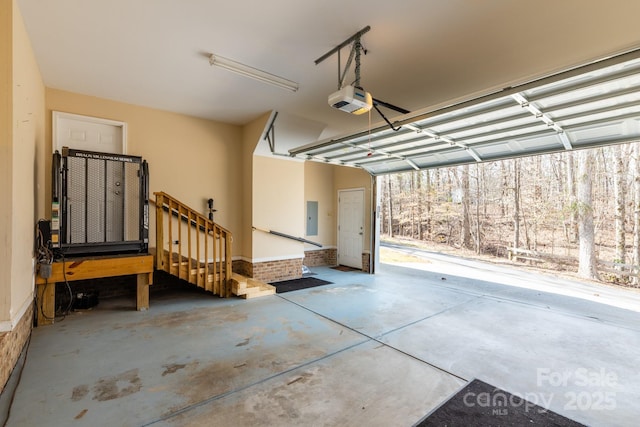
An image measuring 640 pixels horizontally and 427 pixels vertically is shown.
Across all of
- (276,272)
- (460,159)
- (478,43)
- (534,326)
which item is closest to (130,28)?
(478,43)

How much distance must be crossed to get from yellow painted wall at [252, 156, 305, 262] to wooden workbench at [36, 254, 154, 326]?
2.15 meters

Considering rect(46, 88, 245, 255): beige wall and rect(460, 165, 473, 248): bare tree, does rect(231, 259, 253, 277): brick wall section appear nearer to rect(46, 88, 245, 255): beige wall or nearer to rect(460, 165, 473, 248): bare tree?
rect(46, 88, 245, 255): beige wall

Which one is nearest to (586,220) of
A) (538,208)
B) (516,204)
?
(538,208)

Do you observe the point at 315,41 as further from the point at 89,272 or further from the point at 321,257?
the point at 321,257

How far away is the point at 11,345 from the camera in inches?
99.4

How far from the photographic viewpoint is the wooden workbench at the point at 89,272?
3.66m

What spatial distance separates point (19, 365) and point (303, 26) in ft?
14.2

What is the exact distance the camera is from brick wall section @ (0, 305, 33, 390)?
2287mm

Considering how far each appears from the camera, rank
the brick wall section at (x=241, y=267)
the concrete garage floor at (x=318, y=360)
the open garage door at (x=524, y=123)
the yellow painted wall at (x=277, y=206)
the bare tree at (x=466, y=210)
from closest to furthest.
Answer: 1. the concrete garage floor at (x=318, y=360)
2. the open garage door at (x=524, y=123)
3. the yellow painted wall at (x=277, y=206)
4. the brick wall section at (x=241, y=267)
5. the bare tree at (x=466, y=210)

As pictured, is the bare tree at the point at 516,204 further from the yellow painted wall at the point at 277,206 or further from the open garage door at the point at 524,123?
the yellow painted wall at the point at 277,206

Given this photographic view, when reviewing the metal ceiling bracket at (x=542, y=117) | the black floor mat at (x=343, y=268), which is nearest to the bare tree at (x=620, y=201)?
the metal ceiling bracket at (x=542, y=117)

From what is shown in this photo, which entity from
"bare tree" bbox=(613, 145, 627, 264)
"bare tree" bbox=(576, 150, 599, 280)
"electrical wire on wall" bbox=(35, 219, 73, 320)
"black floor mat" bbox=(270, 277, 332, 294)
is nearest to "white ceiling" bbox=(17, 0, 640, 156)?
"electrical wire on wall" bbox=(35, 219, 73, 320)

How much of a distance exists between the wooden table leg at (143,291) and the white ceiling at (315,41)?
2.96m

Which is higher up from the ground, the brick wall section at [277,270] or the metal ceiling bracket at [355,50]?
the metal ceiling bracket at [355,50]
